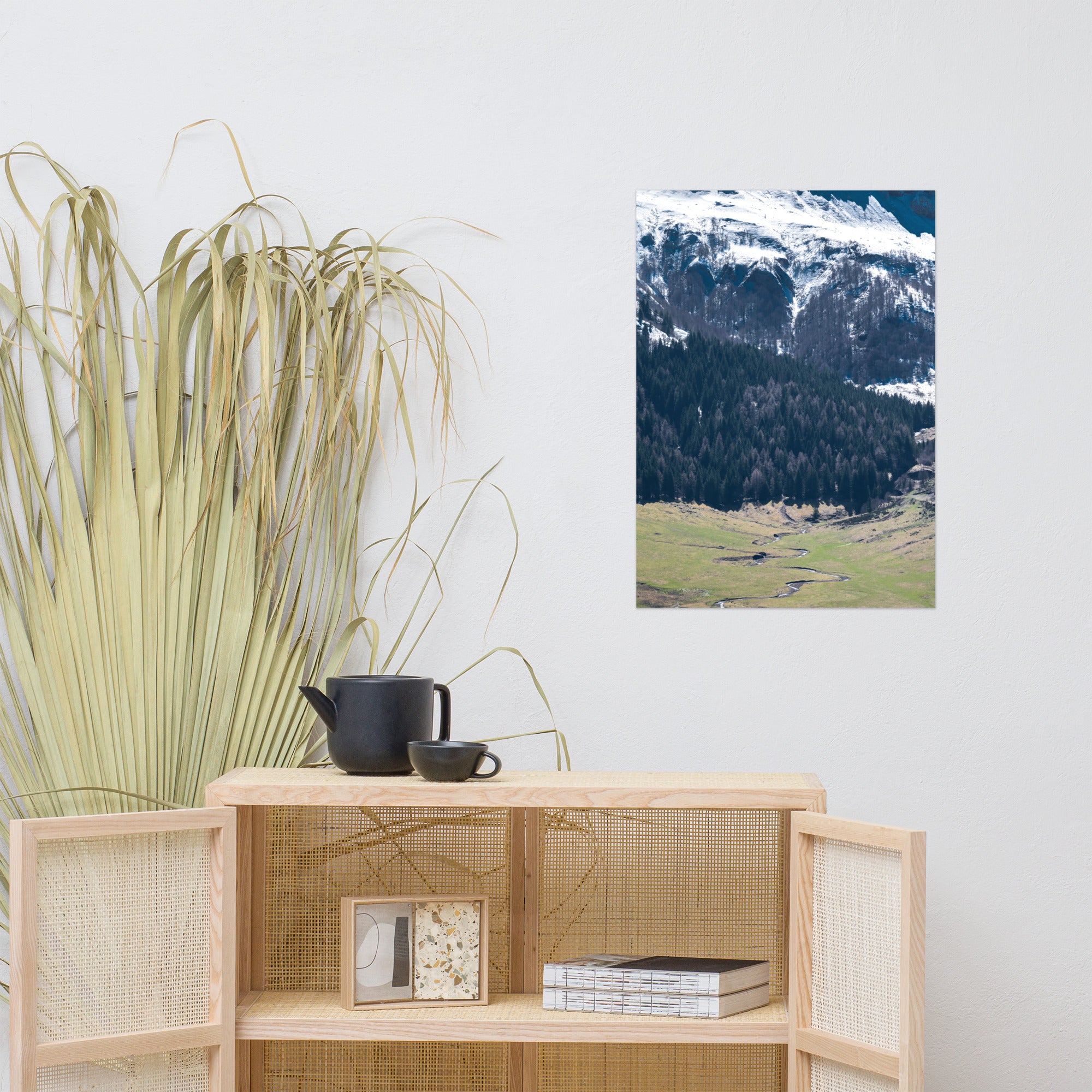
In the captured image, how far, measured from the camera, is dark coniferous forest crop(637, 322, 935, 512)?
1.81 meters

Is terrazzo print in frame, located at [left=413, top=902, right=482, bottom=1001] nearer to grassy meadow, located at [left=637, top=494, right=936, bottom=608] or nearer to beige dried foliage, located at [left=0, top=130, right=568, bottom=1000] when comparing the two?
beige dried foliage, located at [left=0, top=130, right=568, bottom=1000]

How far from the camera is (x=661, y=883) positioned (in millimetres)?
1498

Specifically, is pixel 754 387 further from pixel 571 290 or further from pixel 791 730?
pixel 791 730

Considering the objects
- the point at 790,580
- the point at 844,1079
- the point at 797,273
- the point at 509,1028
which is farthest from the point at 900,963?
the point at 797,273

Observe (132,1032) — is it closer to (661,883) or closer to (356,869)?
(356,869)

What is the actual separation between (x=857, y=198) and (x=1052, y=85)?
1.31ft

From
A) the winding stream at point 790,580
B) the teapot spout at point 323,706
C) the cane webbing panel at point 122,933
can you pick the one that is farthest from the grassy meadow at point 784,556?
the cane webbing panel at point 122,933

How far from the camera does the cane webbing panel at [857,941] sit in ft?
3.98

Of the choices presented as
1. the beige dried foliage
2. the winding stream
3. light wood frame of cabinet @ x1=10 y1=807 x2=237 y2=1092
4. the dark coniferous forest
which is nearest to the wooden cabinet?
light wood frame of cabinet @ x1=10 y1=807 x2=237 y2=1092

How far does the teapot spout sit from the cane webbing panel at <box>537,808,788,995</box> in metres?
0.35

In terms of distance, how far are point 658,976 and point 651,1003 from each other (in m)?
0.04

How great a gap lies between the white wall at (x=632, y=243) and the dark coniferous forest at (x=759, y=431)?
59mm

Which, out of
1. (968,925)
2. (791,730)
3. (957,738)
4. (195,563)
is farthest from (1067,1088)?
(195,563)

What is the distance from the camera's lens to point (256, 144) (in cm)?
183
